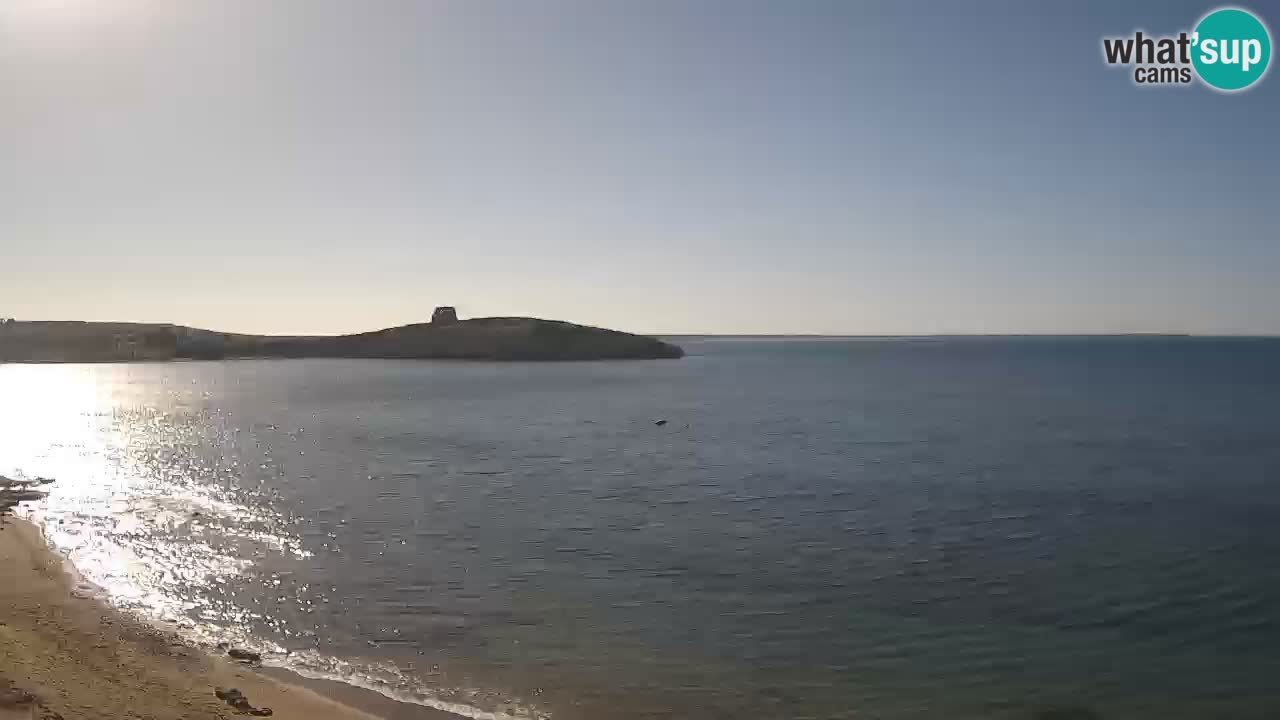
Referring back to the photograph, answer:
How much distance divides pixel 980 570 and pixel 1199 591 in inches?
226

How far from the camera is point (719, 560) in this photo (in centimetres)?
2861

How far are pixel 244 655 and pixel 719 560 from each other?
1457 cm

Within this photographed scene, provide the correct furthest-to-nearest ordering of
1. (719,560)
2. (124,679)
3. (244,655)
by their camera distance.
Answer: (719,560), (244,655), (124,679)

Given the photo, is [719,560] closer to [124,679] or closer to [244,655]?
[244,655]

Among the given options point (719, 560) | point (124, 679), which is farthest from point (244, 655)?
point (719, 560)

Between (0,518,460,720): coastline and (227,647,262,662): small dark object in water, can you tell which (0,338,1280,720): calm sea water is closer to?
(227,647,262,662): small dark object in water

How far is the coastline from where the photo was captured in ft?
50.3

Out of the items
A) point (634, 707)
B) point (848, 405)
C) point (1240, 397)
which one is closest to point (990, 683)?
point (634, 707)

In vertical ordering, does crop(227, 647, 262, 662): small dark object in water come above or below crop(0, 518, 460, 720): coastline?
below

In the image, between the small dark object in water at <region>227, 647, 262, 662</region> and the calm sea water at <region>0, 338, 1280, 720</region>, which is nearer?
the calm sea water at <region>0, 338, 1280, 720</region>

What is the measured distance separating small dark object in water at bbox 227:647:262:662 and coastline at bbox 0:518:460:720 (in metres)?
0.36

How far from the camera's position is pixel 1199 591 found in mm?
24609

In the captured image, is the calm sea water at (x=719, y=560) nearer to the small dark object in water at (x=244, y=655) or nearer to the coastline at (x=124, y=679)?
the small dark object in water at (x=244, y=655)

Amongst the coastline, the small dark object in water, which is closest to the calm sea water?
the small dark object in water
